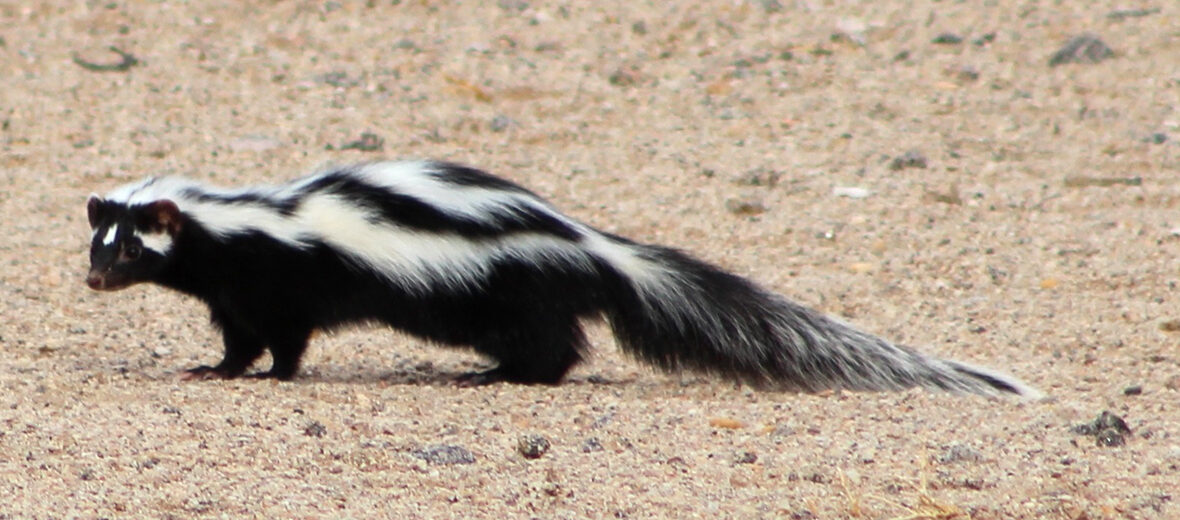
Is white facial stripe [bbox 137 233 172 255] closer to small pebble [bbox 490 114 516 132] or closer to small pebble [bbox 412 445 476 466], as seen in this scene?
small pebble [bbox 412 445 476 466]

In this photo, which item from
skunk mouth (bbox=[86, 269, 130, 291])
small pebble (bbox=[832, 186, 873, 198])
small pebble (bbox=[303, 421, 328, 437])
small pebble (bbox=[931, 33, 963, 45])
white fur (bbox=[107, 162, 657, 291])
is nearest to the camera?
small pebble (bbox=[303, 421, 328, 437])

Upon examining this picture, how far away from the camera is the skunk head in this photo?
6906 millimetres

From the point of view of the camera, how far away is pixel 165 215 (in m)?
6.91

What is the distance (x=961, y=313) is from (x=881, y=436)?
257 centimetres

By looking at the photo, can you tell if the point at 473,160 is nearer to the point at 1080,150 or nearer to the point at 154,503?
the point at 1080,150

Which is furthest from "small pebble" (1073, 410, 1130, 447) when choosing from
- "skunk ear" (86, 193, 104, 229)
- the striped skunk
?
"skunk ear" (86, 193, 104, 229)

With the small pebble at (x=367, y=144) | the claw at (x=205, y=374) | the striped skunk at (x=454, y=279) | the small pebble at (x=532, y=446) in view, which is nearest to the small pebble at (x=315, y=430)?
the small pebble at (x=532, y=446)

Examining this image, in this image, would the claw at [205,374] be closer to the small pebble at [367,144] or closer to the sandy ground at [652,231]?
the sandy ground at [652,231]

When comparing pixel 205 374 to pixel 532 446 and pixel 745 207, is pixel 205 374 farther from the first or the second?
pixel 745 207

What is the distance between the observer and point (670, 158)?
1066 cm

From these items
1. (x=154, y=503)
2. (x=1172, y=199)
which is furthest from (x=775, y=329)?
(x=1172, y=199)

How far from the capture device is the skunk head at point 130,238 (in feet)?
22.7

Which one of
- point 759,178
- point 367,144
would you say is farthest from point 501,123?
point 759,178

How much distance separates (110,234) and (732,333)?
92.8 inches
